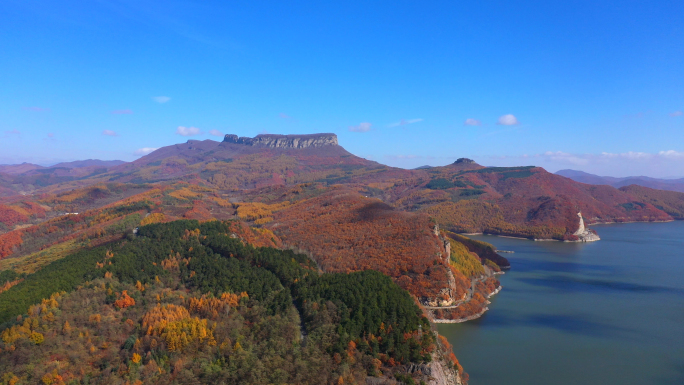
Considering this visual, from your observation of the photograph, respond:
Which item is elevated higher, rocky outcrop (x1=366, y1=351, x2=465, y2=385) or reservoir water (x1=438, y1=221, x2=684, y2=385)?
rocky outcrop (x1=366, y1=351, x2=465, y2=385)

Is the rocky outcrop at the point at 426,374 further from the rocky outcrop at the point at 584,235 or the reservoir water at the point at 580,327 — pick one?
the rocky outcrop at the point at 584,235

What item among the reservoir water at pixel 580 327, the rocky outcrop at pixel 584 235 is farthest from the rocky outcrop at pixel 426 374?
the rocky outcrop at pixel 584 235

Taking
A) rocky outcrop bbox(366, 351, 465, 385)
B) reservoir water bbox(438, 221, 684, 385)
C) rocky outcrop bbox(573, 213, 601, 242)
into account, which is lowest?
reservoir water bbox(438, 221, 684, 385)

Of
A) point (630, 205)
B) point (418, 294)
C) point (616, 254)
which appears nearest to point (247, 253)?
point (418, 294)

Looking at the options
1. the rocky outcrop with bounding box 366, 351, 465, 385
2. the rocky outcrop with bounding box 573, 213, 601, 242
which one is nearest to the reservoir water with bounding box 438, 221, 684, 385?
the rocky outcrop with bounding box 366, 351, 465, 385

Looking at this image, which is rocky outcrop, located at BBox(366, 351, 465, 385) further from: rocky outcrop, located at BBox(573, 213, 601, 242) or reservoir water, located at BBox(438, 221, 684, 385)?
rocky outcrop, located at BBox(573, 213, 601, 242)

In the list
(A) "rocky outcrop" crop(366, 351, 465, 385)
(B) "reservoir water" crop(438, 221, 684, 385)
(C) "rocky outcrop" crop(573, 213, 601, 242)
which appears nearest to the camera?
(A) "rocky outcrop" crop(366, 351, 465, 385)

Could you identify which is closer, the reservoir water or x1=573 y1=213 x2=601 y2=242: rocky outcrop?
the reservoir water

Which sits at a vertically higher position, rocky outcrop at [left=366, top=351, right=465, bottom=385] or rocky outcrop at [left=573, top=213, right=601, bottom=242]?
rocky outcrop at [left=573, top=213, right=601, bottom=242]

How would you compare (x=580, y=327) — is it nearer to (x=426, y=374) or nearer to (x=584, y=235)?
(x=426, y=374)

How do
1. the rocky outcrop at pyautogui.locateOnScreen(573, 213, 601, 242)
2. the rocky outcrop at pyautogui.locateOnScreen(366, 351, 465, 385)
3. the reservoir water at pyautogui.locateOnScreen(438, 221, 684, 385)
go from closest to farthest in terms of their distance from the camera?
1. the rocky outcrop at pyautogui.locateOnScreen(366, 351, 465, 385)
2. the reservoir water at pyautogui.locateOnScreen(438, 221, 684, 385)
3. the rocky outcrop at pyautogui.locateOnScreen(573, 213, 601, 242)
